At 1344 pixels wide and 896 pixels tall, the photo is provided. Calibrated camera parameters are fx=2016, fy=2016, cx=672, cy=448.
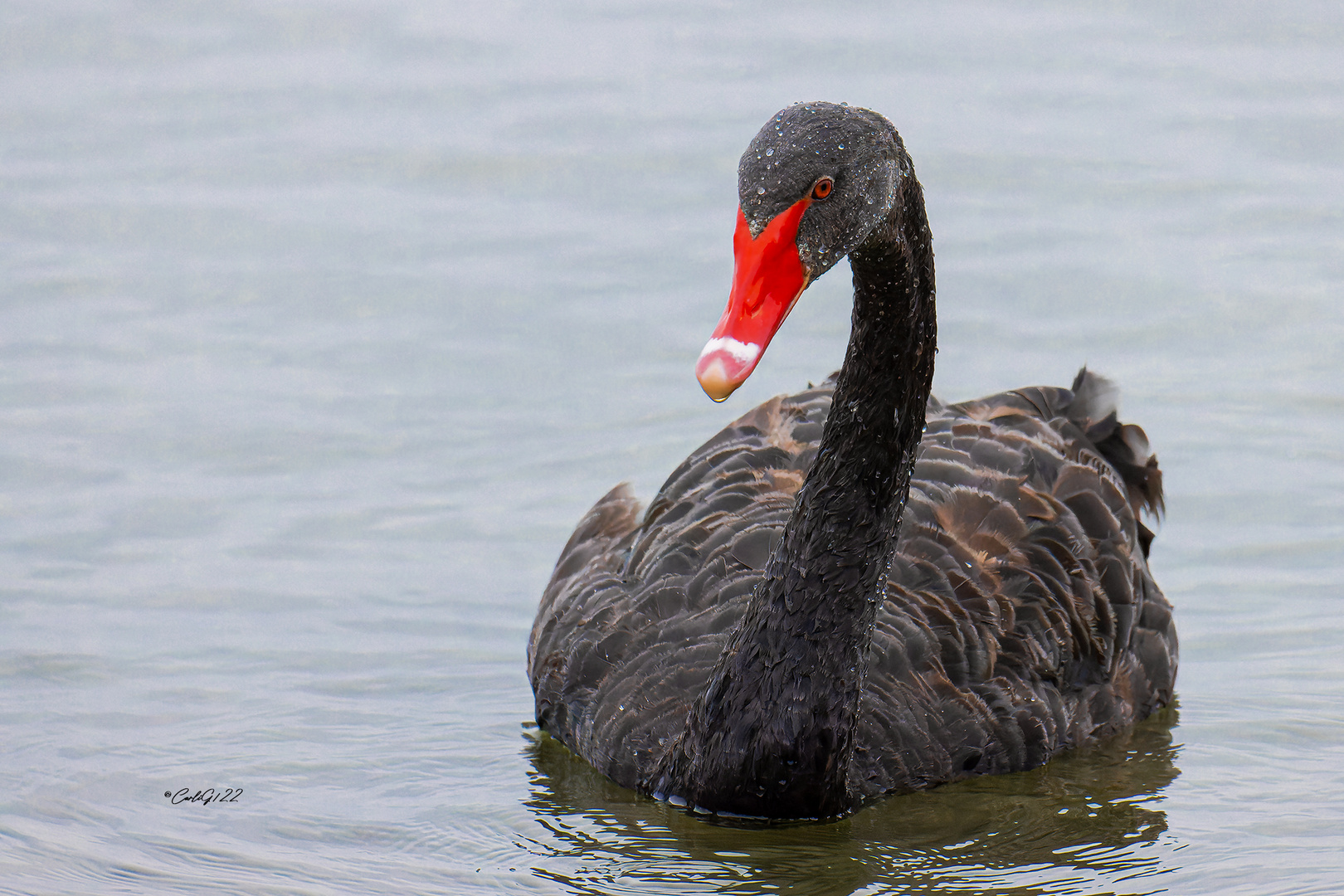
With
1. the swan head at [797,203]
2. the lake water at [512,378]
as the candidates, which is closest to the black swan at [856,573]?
the swan head at [797,203]

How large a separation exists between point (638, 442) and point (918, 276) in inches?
127

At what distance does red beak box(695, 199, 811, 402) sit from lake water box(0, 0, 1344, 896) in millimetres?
1647

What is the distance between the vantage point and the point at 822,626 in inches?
225

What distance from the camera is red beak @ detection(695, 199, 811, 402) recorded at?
4.35 m

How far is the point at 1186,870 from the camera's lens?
5559 mm

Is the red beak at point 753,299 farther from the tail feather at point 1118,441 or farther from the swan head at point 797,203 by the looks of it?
the tail feather at point 1118,441

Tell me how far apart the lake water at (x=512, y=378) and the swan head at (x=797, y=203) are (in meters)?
1.66

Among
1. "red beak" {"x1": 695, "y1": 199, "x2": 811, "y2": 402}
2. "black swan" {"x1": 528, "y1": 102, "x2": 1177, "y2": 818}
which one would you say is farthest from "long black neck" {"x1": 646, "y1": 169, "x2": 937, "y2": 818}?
"red beak" {"x1": 695, "y1": 199, "x2": 811, "y2": 402}

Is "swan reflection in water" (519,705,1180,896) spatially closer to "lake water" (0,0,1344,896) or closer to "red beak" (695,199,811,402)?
"lake water" (0,0,1344,896)

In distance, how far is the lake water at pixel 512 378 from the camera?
5812mm

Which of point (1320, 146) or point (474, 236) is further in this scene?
point (1320, 146)

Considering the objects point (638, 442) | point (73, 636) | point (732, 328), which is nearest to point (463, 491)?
point (638, 442)

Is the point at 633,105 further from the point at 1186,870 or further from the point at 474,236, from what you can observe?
the point at 1186,870

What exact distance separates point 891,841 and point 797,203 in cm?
193
